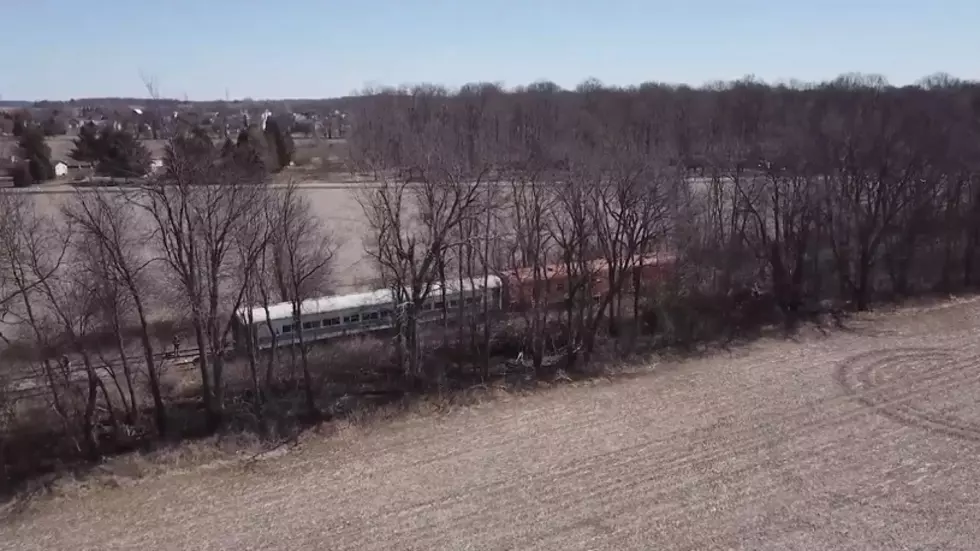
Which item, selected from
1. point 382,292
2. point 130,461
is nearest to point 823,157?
point 382,292

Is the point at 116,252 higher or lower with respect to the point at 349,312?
higher

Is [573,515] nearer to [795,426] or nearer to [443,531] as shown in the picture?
[443,531]

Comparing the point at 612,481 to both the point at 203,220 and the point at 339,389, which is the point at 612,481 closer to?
the point at 339,389

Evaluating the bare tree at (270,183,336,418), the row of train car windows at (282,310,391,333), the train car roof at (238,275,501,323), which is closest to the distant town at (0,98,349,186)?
the bare tree at (270,183,336,418)

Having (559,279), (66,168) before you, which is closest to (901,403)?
(559,279)

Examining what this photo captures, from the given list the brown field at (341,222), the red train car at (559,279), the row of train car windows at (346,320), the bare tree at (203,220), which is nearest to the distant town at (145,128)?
the bare tree at (203,220)

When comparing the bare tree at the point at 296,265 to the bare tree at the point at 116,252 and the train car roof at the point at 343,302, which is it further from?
the bare tree at the point at 116,252

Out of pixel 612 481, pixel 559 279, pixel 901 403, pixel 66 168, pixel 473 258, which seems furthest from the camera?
pixel 66 168
